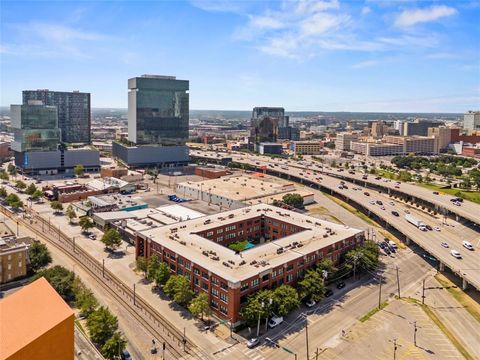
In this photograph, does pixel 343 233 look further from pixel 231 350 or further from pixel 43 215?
pixel 43 215

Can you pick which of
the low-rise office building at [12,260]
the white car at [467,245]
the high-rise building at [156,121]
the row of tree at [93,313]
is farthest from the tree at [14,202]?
the white car at [467,245]

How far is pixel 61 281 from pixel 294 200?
62847mm

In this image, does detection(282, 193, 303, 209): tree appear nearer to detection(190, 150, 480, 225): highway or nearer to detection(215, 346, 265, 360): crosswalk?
detection(190, 150, 480, 225): highway

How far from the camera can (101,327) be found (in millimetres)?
41844

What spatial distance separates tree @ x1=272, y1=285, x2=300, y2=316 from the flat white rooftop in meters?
3.30

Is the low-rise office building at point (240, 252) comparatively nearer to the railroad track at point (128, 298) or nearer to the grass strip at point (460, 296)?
the railroad track at point (128, 298)

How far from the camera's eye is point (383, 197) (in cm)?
11862

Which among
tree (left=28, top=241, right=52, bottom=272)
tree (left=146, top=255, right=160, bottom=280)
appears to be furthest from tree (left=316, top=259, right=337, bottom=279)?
tree (left=28, top=241, right=52, bottom=272)

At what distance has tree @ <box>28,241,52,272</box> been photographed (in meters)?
62.0

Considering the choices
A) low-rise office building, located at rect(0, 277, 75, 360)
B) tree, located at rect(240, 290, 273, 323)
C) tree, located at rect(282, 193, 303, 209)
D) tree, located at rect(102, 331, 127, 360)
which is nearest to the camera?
low-rise office building, located at rect(0, 277, 75, 360)

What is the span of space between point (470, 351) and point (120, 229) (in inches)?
2373

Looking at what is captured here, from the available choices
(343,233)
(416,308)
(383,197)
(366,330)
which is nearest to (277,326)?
(366,330)

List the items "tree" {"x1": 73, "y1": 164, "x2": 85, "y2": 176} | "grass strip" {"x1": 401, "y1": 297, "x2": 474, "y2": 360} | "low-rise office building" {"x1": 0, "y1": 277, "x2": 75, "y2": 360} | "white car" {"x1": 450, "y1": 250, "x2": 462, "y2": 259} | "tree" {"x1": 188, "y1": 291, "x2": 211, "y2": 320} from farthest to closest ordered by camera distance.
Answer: "tree" {"x1": 73, "y1": 164, "x2": 85, "y2": 176} → "white car" {"x1": 450, "y1": 250, "x2": 462, "y2": 259} → "tree" {"x1": 188, "y1": 291, "x2": 211, "y2": 320} → "grass strip" {"x1": 401, "y1": 297, "x2": 474, "y2": 360} → "low-rise office building" {"x1": 0, "y1": 277, "x2": 75, "y2": 360}

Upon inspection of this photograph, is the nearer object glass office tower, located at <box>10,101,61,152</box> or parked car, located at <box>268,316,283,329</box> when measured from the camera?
parked car, located at <box>268,316,283,329</box>
